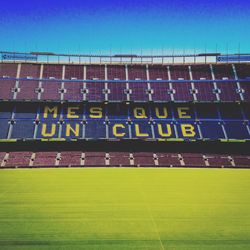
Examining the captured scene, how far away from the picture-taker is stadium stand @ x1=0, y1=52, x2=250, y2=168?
39.6 metres

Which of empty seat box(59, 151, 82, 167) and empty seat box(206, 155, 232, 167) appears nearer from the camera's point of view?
empty seat box(59, 151, 82, 167)

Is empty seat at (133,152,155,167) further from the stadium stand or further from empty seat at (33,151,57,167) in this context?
empty seat at (33,151,57,167)

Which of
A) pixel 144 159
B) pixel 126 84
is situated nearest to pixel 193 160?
pixel 144 159

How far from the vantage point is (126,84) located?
4903cm

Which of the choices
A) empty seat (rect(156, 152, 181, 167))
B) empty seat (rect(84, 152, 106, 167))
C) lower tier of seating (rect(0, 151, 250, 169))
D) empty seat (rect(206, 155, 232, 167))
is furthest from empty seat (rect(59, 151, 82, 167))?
empty seat (rect(206, 155, 232, 167))

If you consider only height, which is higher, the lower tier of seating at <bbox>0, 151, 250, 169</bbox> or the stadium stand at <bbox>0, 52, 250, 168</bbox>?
the stadium stand at <bbox>0, 52, 250, 168</bbox>

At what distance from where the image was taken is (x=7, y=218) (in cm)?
1374

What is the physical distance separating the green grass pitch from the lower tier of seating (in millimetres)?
13160

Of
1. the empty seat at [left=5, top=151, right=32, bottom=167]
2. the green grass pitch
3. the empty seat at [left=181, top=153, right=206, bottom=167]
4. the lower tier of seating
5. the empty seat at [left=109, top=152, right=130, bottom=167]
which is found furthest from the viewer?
the empty seat at [left=181, top=153, right=206, bottom=167]

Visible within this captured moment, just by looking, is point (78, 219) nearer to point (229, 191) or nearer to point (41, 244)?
point (41, 244)

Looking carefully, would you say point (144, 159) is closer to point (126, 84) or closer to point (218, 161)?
point (218, 161)

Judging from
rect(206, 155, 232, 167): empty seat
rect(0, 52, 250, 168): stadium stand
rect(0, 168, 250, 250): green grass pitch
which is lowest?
rect(0, 168, 250, 250): green grass pitch

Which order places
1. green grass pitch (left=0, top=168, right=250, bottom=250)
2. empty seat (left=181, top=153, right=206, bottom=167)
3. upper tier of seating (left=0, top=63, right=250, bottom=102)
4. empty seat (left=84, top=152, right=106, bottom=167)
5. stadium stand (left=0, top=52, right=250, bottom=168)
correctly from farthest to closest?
upper tier of seating (left=0, top=63, right=250, bottom=102) < stadium stand (left=0, top=52, right=250, bottom=168) < empty seat (left=181, top=153, right=206, bottom=167) < empty seat (left=84, top=152, right=106, bottom=167) < green grass pitch (left=0, top=168, right=250, bottom=250)

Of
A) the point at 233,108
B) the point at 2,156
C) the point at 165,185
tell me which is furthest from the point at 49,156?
the point at 233,108
